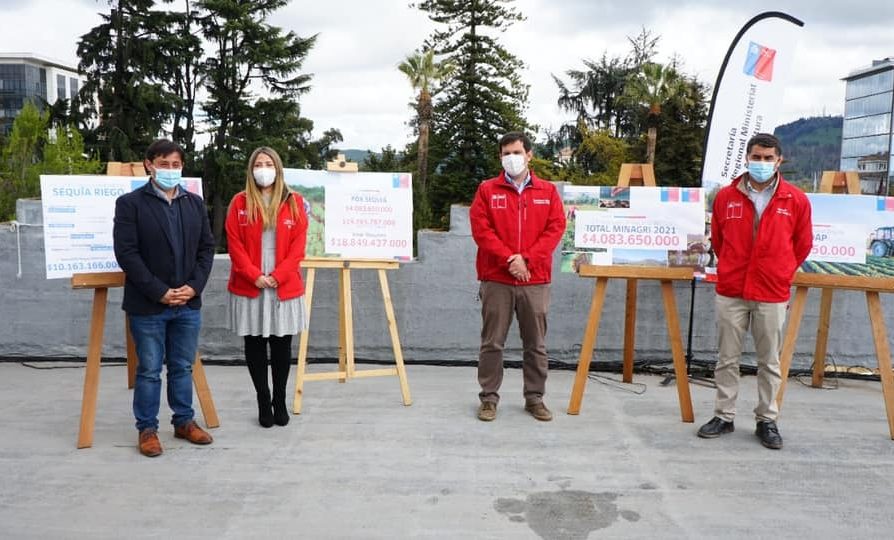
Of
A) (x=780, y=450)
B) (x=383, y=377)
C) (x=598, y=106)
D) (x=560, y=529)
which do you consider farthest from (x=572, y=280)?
(x=598, y=106)

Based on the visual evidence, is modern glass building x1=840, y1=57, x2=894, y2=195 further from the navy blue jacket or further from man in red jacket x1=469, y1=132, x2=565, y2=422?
the navy blue jacket

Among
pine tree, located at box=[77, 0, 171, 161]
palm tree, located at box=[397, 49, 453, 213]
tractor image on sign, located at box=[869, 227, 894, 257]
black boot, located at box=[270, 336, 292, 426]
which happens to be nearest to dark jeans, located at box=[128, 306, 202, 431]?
black boot, located at box=[270, 336, 292, 426]

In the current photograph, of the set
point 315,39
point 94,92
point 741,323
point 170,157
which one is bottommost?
point 741,323

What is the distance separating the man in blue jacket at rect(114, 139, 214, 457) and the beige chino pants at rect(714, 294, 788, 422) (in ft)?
9.01

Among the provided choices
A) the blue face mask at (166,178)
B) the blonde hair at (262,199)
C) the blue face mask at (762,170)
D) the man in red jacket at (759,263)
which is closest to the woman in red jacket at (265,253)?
the blonde hair at (262,199)

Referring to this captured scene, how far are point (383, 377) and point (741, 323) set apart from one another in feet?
8.02

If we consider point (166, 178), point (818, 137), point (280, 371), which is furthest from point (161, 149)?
point (818, 137)

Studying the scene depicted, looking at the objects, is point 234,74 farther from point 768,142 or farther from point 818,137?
point 818,137

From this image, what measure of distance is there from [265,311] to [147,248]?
67 cm

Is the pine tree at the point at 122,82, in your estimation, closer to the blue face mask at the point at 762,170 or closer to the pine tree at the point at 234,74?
the pine tree at the point at 234,74

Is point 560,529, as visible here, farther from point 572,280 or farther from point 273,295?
point 572,280

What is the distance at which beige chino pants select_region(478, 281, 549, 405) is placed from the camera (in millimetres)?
4109

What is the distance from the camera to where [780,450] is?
3.75 m

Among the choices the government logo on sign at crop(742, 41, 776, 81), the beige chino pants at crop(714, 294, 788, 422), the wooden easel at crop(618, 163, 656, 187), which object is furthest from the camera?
the government logo on sign at crop(742, 41, 776, 81)
